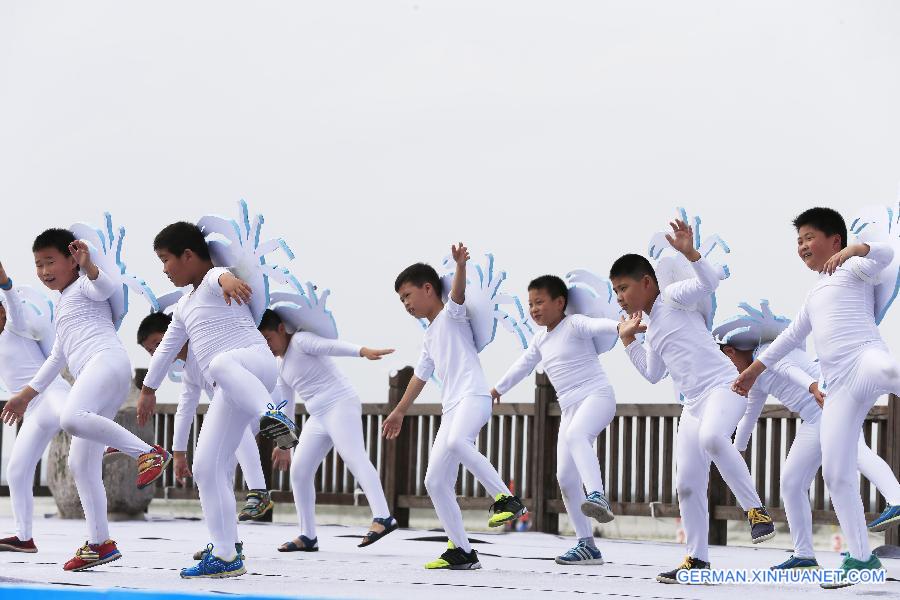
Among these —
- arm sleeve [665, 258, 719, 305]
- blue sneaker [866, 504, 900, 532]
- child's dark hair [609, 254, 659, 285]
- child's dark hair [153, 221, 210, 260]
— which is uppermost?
child's dark hair [153, 221, 210, 260]

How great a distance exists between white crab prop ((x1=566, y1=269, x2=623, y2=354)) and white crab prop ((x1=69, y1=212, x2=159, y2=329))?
2.72m

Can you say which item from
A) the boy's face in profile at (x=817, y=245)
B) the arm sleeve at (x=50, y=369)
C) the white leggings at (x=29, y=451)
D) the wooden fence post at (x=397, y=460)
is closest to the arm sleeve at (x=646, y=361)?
the boy's face in profile at (x=817, y=245)

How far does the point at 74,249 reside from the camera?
7023 mm

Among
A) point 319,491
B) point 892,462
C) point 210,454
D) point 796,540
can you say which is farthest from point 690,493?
point 319,491

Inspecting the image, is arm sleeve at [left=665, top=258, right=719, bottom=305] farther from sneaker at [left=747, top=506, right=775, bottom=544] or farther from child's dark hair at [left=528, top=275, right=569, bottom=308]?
child's dark hair at [left=528, top=275, right=569, bottom=308]

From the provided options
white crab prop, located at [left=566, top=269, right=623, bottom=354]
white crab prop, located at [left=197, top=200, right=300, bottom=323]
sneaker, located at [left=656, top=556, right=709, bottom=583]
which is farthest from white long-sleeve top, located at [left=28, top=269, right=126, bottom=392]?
sneaker, located at [left=656, top=556, right=709, bottom=583]

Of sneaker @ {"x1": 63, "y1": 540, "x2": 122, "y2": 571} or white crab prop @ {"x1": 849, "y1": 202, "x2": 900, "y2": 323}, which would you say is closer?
white crab prop @ {"x1": 849, "y1": 202, "x2": 900, "y2": 323}

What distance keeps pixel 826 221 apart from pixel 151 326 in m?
4.79

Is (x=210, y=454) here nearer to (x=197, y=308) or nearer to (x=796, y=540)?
(x=197, y=308)

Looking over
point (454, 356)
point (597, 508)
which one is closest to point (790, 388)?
point (597, 508)

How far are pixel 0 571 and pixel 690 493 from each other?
11.5 feet

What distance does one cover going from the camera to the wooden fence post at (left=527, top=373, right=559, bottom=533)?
11922mm

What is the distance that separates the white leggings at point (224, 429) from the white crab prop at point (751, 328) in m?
2.93

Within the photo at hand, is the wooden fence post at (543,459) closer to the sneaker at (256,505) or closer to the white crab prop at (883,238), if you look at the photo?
the sneaker at (256,505)
